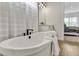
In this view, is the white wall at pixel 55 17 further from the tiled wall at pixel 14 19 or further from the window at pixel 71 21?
the tiled wall at pixel 14 19

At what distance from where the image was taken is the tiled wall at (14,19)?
1.33m

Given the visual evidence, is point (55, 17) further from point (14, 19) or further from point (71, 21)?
point (14, 19)

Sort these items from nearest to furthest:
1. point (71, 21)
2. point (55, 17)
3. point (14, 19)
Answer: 1. point (71, 21)
2. point (55, 17)
3. point (14, 19)

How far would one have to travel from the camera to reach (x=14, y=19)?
166 cm

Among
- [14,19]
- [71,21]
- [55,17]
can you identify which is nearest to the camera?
[71,21]

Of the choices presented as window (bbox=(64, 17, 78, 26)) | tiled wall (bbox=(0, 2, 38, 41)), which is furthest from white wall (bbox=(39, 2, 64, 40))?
tiled wall (bbox=(0, 2, 38, 41))

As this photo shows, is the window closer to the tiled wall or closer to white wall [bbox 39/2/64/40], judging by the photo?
white wall [bbox 39/2/64/40]

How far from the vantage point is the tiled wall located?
4.35 feet

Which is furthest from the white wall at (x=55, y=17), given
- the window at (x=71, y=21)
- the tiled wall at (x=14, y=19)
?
the tiled wall at (x=14, y=19)

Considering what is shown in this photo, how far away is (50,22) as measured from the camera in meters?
1.48

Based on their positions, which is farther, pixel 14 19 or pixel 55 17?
pixel 14 19

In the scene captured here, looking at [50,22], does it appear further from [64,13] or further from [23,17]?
[23,17]

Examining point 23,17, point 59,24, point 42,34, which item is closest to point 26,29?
point 23,17

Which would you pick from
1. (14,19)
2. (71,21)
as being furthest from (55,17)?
(14,19)
